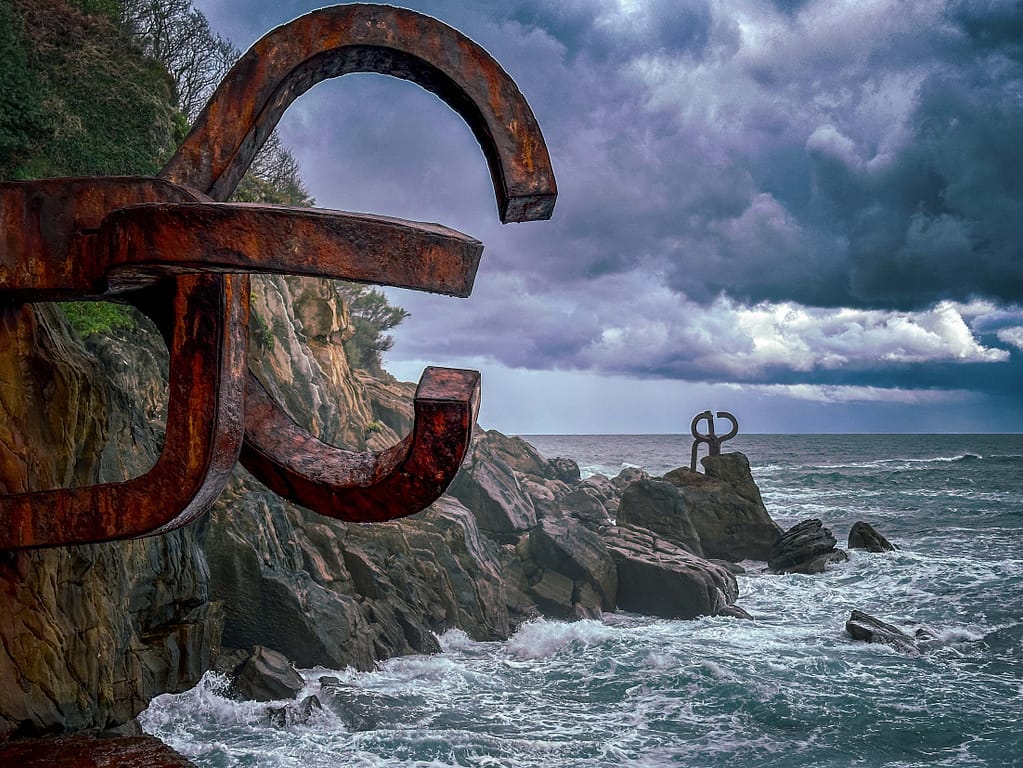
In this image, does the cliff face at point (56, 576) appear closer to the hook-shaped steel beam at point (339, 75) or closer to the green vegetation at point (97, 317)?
the hook-shaped steel beam at point (339, 75)

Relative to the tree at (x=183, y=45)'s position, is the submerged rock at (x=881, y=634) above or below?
below

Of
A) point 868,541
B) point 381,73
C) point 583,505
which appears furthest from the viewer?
point 583,505

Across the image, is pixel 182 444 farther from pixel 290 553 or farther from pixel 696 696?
pixel 696 696

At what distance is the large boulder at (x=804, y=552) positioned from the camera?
19.4 metres

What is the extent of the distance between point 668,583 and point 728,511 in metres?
6.32

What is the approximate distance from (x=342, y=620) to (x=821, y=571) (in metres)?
13.0

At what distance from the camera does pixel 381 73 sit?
10.6 feet

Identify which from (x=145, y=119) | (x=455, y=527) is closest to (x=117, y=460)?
(x=145, y=119)

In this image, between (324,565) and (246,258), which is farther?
(324,565)

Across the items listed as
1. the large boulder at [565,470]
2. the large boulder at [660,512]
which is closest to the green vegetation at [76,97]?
the large boulder at [660,512]

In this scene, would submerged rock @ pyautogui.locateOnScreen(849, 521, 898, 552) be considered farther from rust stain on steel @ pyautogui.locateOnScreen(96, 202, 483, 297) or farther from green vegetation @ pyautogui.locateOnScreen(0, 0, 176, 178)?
rust stain on steel @ pyautogui.locateOnScreen(96, 202, 483, 297)

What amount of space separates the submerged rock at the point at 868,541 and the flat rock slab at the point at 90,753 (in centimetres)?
2234

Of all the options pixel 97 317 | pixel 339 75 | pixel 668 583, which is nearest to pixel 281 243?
pixel 339 75

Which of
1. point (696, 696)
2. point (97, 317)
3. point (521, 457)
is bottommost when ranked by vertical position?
point (696, 696)
